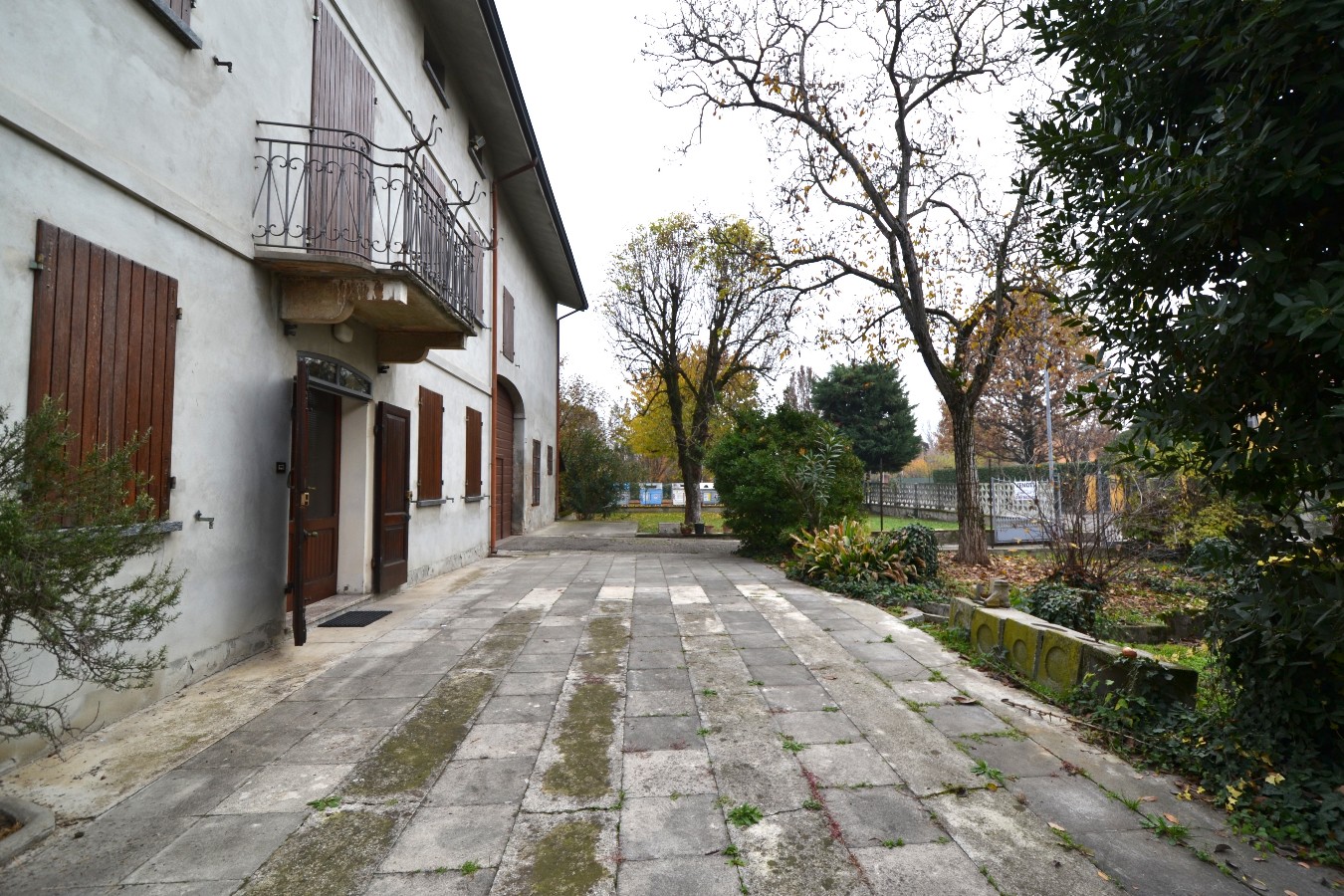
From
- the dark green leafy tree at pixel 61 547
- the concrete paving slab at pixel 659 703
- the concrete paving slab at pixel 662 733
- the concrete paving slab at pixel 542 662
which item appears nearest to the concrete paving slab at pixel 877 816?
the concrete paving slab at pixel 662 733

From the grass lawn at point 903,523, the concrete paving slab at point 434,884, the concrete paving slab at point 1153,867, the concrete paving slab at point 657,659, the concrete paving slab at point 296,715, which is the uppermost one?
the grass lawn at point 903,523

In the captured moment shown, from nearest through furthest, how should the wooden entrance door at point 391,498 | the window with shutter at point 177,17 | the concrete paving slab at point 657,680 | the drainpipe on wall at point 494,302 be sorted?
the window with shutter at point 177,17 < the concrete paving slab at point 657,680 < the wooden entrance door at point 391,498 < the drainpipe on wall at point 494,302

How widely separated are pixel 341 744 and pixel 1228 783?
4109mm

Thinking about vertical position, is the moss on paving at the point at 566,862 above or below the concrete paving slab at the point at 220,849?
below

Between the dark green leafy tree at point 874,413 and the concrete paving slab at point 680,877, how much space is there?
36912mm

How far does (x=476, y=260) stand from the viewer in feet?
35.3

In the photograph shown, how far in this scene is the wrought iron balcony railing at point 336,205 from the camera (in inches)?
210

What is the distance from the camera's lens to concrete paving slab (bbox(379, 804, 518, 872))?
246cm

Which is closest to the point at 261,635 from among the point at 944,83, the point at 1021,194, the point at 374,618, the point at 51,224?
the point at 374,618

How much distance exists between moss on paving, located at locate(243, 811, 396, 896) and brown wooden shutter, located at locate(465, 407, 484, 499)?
8697mm

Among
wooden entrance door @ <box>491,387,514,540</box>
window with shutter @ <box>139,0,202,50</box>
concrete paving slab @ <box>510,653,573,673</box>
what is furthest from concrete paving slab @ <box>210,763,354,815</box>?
wooden entrance door @ <box>491,387,514,540</box>

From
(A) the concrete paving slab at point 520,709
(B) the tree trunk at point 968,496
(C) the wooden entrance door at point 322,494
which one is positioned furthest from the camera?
(B) the tree trunk at point 968,496

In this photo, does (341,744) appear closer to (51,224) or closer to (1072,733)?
(51,224)

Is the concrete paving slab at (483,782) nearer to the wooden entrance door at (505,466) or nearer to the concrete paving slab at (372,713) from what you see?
the concrete paving slab at (372,713)
